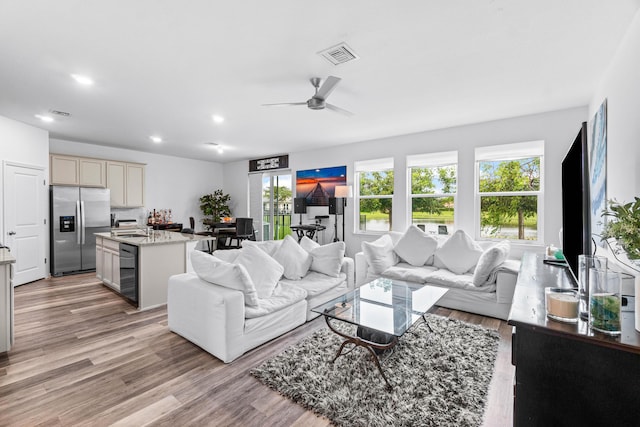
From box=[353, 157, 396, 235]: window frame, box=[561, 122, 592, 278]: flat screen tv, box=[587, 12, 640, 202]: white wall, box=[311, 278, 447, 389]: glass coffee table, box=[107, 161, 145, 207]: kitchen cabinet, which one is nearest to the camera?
box=[561, 122, 592, 278]: flat screen tv

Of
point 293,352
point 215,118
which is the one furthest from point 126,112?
point 293,352

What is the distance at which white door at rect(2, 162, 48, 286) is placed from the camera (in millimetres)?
4410

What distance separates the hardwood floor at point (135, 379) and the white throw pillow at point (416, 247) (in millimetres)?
1138

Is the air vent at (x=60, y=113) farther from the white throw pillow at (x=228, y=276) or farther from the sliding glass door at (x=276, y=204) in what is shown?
the sliding glass door at (x=276, y=204)

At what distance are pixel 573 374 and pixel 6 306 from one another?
389 centimetres

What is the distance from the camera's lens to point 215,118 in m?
4.37

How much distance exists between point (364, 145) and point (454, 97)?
2.48 m

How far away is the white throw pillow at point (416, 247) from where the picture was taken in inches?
169

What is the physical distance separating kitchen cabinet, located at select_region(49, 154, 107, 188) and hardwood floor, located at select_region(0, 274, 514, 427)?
3.23m

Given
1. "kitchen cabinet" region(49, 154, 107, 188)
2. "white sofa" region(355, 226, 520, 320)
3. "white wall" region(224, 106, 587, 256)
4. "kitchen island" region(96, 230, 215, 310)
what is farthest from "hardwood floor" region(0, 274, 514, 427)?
"kitchen cabinet" region(49, 154, 107, 188)

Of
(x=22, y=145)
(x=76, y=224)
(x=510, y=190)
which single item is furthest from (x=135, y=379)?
(x=510, y=190)

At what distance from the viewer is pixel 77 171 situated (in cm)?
568

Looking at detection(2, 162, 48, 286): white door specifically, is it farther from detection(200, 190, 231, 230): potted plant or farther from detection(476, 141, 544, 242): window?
detection(476, 141, 544, 242): window

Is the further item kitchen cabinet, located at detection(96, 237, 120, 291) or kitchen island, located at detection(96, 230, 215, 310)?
kitchen cabinet, located at detection(96, 237, 120, 291)
